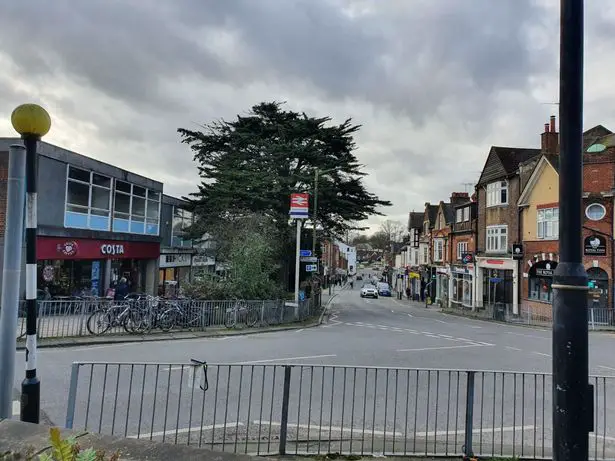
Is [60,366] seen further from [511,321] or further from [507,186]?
[507,186]

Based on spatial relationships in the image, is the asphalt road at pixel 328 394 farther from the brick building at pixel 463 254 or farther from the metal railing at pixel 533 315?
the brick building at pixel 463 254

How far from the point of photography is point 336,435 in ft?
20.2

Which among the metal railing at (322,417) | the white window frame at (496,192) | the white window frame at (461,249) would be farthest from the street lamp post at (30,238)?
the white window frame at (461,249)

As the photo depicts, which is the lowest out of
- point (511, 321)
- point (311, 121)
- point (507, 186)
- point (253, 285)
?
point (511, 321)

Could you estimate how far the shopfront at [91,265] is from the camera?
67.0ft

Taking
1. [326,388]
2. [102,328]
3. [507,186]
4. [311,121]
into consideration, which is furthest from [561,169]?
[507,186]

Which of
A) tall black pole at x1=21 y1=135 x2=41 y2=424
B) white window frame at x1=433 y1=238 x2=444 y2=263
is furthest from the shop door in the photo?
tall black pole at x1=21 y1=135 x2=41 y2=424

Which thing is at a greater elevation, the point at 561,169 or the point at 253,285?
the point at 561,169

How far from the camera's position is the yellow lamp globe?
4676mm

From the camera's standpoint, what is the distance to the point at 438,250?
51375 millimetres

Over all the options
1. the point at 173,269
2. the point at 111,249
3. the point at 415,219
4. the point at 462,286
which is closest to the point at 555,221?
the point at 462,286

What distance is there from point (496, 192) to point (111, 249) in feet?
90.9

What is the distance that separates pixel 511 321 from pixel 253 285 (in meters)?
17.1

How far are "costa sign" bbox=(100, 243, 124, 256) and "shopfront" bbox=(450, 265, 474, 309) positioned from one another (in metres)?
28.2
